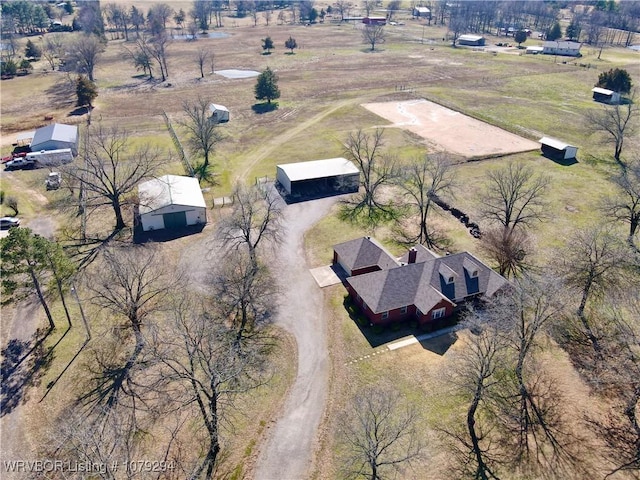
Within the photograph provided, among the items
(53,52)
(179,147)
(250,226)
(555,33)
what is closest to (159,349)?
(250,226)

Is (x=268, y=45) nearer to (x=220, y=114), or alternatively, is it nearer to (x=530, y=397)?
(x=220, y=114)

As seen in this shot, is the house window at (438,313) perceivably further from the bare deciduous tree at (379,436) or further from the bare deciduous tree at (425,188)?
the bare deciduous tree at (425,188)

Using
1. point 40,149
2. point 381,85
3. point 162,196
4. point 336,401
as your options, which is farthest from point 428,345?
point 381,85

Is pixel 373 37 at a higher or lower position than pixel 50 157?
higher

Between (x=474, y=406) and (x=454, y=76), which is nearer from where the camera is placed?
(x=474, y=406)

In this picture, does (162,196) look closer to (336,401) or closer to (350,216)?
(350,216)

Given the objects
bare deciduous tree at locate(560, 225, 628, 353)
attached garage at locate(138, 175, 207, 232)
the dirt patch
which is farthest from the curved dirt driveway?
the dirt patch

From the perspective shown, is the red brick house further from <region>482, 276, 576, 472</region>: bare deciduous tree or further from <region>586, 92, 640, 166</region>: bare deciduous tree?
<region>586, 92, 640, 166</region>: bare deciduous tree
